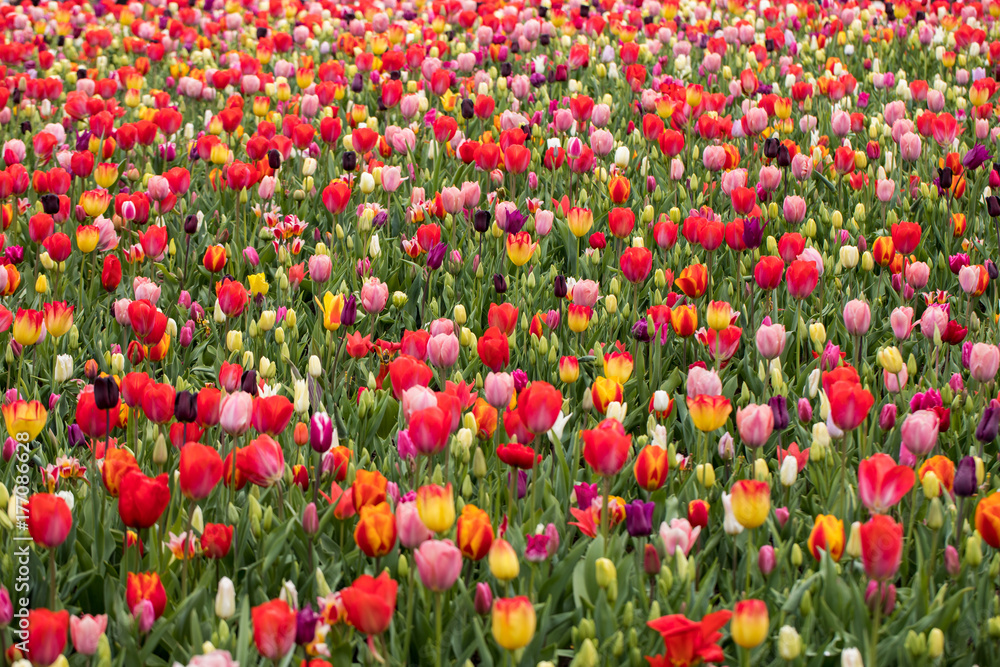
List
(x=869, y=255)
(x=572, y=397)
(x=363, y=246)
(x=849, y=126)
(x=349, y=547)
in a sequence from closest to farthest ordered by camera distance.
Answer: (x=349, y=547) < (x=572, y=397) < (x=869, y=255) < (x=363, y=246) < (x=849, y=126)

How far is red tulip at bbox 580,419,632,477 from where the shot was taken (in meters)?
2.20

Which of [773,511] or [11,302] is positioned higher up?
[773,511]

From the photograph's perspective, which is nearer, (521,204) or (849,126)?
(521,204)

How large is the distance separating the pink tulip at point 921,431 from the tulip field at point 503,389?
12 millimetres

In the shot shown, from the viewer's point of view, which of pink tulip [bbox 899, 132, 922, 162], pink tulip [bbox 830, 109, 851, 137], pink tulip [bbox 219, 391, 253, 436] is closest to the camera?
pink tulip [bbox 219, 391, 253, 436]

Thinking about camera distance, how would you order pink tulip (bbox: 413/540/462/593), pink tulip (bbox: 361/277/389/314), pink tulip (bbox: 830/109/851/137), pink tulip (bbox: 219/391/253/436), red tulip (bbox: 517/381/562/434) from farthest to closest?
pink tulip (bbox: 830/109/851/137) → pink tulip (bbox: 361/277/389/314) → pink tulip (bbox: 219/391/253/436) → red tulip (bbox: 517/381/562/434) → pink tulip (bbox: 413/540/462/593)

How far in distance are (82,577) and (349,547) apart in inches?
25.0

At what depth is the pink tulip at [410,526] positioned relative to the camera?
1974 mm

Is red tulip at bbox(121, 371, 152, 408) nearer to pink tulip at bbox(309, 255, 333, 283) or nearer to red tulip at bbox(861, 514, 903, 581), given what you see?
pink tulip at bbox(309, 255, 333, 283)

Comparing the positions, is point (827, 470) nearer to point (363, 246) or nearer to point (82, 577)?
point (82, 577)

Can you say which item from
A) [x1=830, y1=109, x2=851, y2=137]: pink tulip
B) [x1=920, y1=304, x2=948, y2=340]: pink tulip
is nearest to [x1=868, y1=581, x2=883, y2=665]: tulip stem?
[x1=920, y1=304, x2=948, y2=340]: pink tulip

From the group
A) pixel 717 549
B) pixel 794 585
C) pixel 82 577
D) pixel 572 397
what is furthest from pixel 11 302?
pixel 794 585

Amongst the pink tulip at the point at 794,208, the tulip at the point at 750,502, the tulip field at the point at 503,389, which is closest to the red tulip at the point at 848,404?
the tulip field at the point at 503,389

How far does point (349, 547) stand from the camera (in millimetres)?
2490
